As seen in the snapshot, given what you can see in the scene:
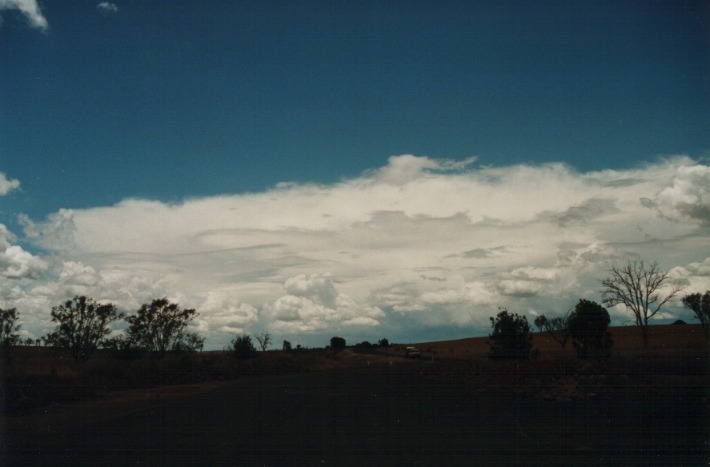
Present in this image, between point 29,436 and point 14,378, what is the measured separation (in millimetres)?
15547

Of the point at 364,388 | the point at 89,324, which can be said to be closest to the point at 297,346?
the point at 89,324

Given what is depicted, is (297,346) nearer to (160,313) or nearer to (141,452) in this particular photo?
(160,313)

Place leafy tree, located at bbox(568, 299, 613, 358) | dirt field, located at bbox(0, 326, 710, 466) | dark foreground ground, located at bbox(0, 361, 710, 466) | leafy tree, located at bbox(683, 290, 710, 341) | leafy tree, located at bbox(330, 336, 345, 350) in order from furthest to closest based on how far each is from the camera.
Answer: leafy tree, located at bbox(330, 336, 345, 350) < leafy tree, located at bbox(683, 290, 710, 341) < leafy tree, located at bbox(568, 299, 613, 358) < dirt field, located at bbox(0, 326, 710, 466) < dark foreground ground, located at bbox(0, 361, 710, 466)

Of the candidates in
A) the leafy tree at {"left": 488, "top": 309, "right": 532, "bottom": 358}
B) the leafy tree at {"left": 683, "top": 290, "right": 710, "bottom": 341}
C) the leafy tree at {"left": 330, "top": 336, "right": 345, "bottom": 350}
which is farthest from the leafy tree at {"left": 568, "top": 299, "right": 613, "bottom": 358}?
the leafy tree at {"left": 330, "top": 336, "right": 345, "bottom": 350}

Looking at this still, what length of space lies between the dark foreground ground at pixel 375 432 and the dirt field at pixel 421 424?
44mm

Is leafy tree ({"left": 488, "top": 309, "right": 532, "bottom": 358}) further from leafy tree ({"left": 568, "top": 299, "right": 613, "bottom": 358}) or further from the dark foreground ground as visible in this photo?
the dark foreground ground

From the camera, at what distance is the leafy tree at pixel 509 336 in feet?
128

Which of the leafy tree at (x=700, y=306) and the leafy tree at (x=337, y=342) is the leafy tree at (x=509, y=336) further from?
the leafy tree at (x=337, y=342)

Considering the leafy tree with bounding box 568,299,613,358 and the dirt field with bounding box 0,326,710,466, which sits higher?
the leafy tree with bounding box 568,299,613,358

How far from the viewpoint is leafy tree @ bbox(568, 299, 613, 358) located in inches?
1529

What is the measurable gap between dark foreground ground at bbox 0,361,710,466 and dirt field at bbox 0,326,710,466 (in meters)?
0.04

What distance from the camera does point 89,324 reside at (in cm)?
4956

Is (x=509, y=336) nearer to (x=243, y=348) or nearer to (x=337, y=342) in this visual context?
(x=243, y=348)

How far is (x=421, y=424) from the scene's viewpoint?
17.0 meters
